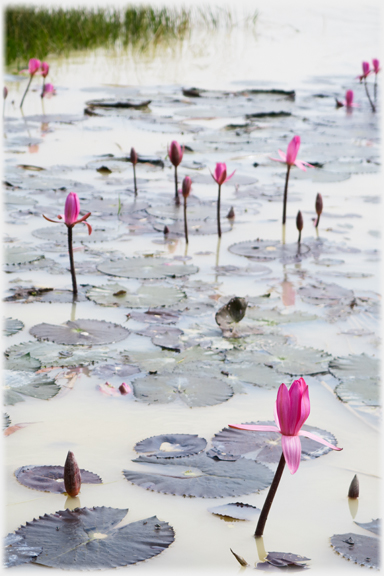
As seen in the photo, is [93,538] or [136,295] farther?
[136,295]

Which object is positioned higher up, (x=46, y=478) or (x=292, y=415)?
(x=292, y=415)

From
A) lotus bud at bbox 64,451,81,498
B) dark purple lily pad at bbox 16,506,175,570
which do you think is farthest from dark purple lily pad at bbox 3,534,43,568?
lotus bud at bbox 64,451,81,498

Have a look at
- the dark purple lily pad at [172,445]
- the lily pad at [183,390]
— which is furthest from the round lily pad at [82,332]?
the dark purple lily pad at [172,445]

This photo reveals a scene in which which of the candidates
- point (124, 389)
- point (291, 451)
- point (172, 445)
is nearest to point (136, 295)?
point (124, 389)

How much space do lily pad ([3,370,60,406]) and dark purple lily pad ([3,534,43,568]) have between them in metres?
0.56

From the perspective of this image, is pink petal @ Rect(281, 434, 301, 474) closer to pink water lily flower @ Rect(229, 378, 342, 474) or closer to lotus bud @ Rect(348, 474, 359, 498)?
pink water lily flower @ Rect(229, 378, 342, 474)

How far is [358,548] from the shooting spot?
48.1 inches

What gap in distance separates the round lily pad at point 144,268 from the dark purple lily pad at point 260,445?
113 centimetres

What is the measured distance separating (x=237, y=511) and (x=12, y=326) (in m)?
1.12

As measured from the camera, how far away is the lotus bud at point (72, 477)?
129 centimetres

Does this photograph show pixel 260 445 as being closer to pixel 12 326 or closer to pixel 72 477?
pixel 72 477

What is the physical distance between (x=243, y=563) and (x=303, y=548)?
139 millimetres

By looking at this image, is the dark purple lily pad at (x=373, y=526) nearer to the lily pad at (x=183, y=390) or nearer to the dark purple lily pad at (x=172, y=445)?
the dark purple lily pad at (x=172, y=445)

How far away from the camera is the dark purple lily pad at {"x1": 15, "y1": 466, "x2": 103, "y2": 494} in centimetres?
137
